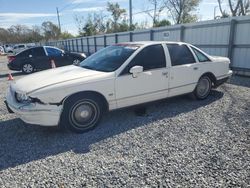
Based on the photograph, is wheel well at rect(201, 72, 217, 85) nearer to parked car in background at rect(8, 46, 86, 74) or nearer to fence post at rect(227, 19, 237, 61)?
fence post at rect(227, 19, 237, 61)

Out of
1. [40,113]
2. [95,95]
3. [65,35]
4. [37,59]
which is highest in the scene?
[65,35]

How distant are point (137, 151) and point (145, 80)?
1.64 m

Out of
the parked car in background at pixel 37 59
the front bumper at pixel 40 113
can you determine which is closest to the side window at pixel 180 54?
the front bumper at pixel 40 113

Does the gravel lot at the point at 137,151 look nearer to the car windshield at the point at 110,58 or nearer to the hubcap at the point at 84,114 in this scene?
the hubcap at the point at 84,114

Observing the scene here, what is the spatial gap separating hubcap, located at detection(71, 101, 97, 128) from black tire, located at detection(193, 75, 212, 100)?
2764mm

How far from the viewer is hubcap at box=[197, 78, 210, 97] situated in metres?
5.88

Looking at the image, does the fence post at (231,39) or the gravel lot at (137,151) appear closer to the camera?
the gravel lot at (137,151)

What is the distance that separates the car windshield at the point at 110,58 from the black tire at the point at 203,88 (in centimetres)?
198

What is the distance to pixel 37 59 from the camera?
12984mm

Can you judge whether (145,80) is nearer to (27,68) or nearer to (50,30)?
(27,68)

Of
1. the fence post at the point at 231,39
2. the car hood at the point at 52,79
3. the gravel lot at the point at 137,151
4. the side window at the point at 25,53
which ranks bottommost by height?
the gravel lot at the point at 137,151

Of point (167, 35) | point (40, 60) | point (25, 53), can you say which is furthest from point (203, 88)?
point (25, 53)

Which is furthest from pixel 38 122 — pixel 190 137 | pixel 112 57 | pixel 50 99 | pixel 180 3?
pixel 180 3

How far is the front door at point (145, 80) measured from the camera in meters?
4.45
